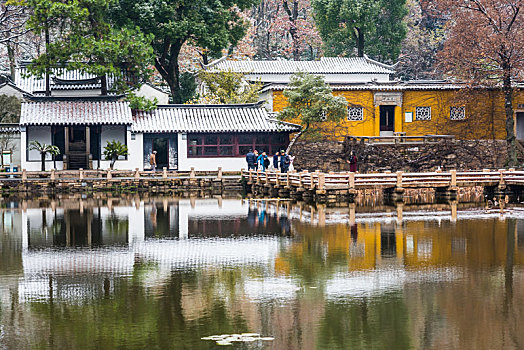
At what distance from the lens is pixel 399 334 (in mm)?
13359

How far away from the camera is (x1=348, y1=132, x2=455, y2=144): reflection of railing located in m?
48.5

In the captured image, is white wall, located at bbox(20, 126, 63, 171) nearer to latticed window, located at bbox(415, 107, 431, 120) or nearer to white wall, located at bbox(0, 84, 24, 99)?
white wall, located at bbox(0, 84, 24, 99)

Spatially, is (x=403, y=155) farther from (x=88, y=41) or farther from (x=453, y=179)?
(x=88, y=41)

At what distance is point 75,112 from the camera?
156ft

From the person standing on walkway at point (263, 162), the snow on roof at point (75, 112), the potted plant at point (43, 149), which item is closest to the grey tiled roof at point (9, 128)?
the snow on roof at point (75, 112)

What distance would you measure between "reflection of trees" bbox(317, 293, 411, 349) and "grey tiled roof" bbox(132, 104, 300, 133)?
32457mm

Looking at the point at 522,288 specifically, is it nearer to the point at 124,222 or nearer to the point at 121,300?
the point at 121,300

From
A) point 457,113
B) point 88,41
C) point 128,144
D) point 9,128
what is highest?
point 88,41

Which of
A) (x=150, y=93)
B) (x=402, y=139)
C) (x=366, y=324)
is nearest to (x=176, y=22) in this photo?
(x=150, y=93)

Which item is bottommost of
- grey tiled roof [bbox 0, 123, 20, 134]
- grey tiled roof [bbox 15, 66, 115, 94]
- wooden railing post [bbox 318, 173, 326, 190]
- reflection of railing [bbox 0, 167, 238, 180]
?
wooden railing post [bbox 318, 173, 326, 190]

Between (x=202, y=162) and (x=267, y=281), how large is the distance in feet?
101

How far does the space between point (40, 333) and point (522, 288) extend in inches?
388

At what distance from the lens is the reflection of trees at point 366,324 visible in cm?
1292

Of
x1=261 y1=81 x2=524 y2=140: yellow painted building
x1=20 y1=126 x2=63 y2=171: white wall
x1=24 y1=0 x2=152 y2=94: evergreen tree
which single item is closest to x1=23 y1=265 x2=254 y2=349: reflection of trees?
x1=20 y1=126 x2=63 y2=171: white wall
